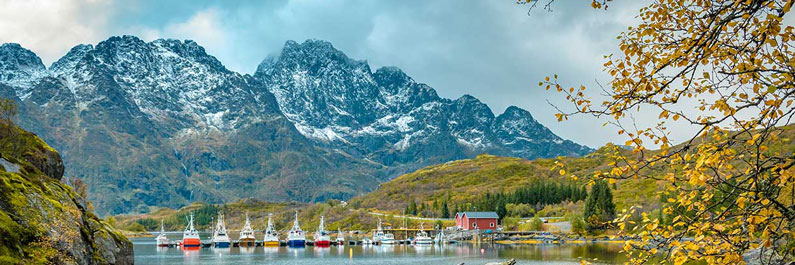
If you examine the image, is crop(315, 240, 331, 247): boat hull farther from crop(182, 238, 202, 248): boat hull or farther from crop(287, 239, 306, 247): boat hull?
crop(182, 238, 202, 248): boat hull

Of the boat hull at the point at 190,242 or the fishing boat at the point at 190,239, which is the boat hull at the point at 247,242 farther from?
the boat hull at the point at 190,242

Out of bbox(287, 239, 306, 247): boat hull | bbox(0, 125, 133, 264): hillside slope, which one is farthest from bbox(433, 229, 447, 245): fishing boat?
bbox(0, 125, 133, 264): hillside slope

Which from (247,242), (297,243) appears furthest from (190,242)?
(297,243)

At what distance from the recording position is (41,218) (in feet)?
109

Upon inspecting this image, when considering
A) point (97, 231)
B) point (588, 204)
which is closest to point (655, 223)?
point (97, 231)

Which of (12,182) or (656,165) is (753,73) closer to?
(656,165)

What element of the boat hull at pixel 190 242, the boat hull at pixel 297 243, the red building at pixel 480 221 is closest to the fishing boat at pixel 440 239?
the red building at pixel 480 221

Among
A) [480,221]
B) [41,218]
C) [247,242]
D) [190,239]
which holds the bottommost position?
[247,242]

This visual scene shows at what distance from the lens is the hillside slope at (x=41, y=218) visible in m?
30.1

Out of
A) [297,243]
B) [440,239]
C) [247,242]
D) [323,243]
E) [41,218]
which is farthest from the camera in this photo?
[247,242]

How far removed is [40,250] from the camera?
30625 millimetres

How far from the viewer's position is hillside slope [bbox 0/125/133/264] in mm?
30109

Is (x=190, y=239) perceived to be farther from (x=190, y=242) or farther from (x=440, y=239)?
(x=440, y=239)

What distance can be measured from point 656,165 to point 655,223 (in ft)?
4.96
